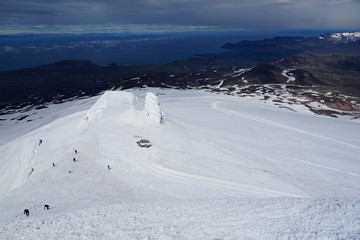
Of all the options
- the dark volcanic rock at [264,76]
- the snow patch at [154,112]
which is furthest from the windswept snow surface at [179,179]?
the dark volcanic rock at [264,76]

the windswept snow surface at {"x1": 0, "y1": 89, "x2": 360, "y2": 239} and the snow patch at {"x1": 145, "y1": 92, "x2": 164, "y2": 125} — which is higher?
the snow patch at {"x1": 145, "y1": 92, "x2": 164, "y2": 125}

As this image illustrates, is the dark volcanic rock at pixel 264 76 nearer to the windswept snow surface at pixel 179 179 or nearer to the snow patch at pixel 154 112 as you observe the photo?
the windswept snow surface at pixel 179 179

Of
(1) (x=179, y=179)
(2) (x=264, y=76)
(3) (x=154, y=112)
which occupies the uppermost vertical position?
(3) (x=154, y=112)

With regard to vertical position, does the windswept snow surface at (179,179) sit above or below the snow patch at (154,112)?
below

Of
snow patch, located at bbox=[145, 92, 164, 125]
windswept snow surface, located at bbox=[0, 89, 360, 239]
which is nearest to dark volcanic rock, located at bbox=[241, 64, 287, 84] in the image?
windswept snow surface, located at bbox=[0, 89, 360, 239]

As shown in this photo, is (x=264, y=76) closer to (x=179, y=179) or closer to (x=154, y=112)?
(x=154, y=112)

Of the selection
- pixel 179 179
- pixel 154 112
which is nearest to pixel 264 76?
pixel 154 112

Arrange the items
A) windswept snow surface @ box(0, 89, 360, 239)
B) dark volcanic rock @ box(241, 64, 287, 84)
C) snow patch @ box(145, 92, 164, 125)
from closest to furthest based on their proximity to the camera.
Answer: windswept snow surface @ box(0, 89, 360, 239), snow patch @ box(145, 92, 164, 125), dark volcanic rock @ box(241, 64, 287, 84)

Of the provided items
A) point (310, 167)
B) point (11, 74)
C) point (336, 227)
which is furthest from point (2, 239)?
point (11, 74)

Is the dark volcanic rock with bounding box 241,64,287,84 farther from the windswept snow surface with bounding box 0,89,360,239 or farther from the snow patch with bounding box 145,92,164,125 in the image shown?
the snow patch with bounding box 145,92,164,125

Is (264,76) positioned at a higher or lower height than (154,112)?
lower
